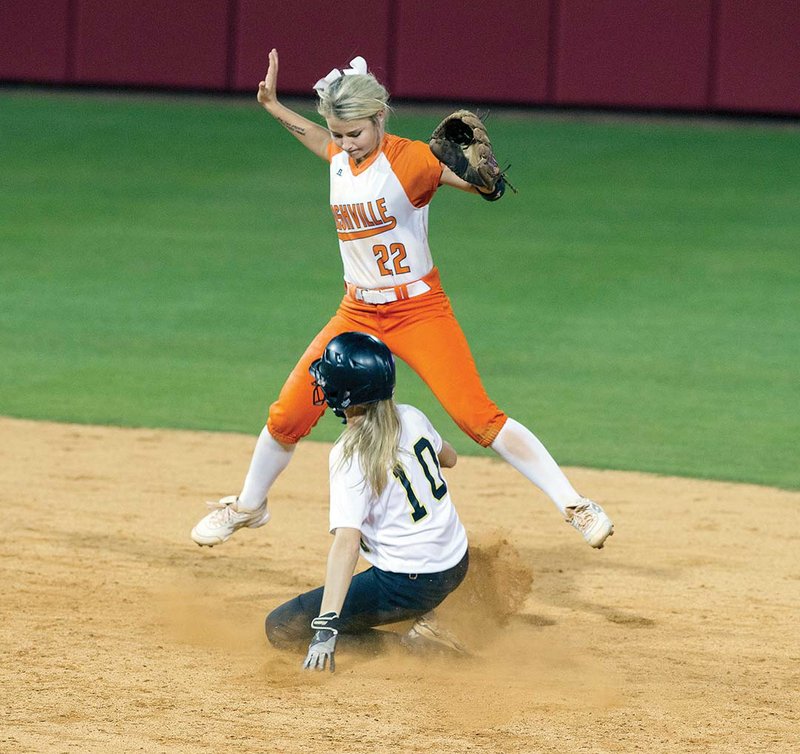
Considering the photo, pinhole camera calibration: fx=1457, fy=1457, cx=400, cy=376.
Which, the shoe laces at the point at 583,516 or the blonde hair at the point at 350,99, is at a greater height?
the blonde hair at the point at 350,99

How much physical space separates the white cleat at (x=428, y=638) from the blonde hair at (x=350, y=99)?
1.92 metres

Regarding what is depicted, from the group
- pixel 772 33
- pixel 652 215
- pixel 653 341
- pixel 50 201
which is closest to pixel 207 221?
pixel 50 201

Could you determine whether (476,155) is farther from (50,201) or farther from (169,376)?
(50,201)

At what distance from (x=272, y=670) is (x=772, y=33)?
14666 mm

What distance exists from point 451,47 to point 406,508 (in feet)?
48.3

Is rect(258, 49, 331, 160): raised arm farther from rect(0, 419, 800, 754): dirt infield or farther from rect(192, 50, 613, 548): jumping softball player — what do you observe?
rect(0, 419, 800, 754): dirt infield

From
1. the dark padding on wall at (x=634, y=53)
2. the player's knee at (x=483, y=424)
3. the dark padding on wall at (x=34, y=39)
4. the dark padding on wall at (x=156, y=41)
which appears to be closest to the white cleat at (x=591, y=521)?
the player's knee at (x=483, y=424)

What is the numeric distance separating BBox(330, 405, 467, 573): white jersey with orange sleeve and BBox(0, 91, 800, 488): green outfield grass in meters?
3.27

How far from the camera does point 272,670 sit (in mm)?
5238

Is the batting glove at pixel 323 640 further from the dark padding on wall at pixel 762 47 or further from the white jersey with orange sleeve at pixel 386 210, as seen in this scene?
the dark padding on wall at pixel 762 47

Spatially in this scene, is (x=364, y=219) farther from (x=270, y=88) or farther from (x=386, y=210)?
(x=270, y=88)

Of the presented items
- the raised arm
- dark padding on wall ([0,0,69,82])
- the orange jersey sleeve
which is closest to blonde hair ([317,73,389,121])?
the orange jersey sleeve

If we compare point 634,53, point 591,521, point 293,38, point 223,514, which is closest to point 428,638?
point 591,521

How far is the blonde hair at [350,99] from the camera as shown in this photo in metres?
5.53
